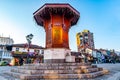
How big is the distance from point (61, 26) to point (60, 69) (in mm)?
4516

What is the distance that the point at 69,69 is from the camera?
889 centimetres

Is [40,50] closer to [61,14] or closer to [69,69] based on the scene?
[61,14]

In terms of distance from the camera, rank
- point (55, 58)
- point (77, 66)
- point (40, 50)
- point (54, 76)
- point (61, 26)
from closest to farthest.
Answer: point (54, 76) → point (77, 66) → point (55, 58) → point (61, 26) → point (40, 50)

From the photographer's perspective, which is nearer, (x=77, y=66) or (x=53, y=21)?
(x=77, y=66)

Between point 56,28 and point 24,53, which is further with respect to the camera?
point 24,53

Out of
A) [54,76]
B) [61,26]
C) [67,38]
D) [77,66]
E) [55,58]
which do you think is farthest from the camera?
[67,38]

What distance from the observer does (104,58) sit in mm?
76562

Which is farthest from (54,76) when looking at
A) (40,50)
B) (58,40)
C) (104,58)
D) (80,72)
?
(104,58)

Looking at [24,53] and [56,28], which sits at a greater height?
[56,28]

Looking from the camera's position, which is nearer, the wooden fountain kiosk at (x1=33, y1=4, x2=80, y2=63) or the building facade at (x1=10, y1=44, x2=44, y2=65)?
the wooden fountain kiosk at (x1=33, y1=4, x2=80, y2=63)

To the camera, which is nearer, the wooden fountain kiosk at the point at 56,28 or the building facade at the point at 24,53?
the wooden fountain kiosk at the point at 56,28

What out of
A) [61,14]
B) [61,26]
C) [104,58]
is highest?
[61,14]

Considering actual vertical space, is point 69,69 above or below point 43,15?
below

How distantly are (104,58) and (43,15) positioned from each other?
233ft
